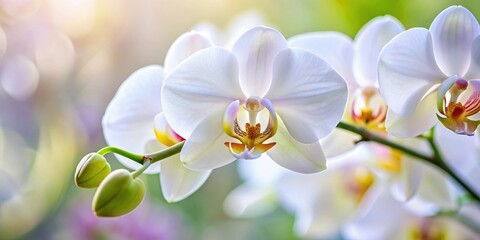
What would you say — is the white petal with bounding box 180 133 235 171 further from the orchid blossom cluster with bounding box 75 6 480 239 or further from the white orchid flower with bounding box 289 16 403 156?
the white orchid flower with bounding box 289 16 403 156

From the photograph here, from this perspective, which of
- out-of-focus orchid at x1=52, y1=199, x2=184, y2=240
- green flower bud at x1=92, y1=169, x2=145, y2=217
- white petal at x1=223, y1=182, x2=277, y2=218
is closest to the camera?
green flower bud at x1=92, y1=169, x2=145, y2=217

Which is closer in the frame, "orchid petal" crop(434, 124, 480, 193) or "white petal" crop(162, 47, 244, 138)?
"white petal" crop(162, 47, 244, 138)

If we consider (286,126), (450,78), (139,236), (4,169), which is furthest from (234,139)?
(4,169)

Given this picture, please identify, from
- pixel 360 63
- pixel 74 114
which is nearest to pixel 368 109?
pixel 360 63

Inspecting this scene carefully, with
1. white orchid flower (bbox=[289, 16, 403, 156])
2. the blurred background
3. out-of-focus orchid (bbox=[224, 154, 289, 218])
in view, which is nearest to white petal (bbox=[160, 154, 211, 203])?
white orchid flower (bbox=[289, 16, 403, 156])

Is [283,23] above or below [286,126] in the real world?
below

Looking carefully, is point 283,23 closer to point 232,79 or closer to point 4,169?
point 4,169

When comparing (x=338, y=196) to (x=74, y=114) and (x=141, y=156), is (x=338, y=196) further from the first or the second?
(x=74, y=114)

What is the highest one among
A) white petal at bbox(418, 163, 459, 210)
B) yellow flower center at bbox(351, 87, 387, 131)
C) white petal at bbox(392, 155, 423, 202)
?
yellow flower center at bbox(351, 87, 387, 131)
